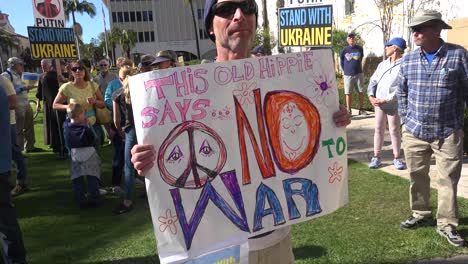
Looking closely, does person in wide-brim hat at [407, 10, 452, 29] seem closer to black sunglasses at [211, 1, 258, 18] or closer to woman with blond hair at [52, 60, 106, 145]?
black sunglasses at [211, 1, 258, 18]

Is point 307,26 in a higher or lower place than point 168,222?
higher

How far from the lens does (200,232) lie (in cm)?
177

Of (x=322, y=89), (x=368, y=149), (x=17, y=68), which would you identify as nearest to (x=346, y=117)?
(x=322, y=89)

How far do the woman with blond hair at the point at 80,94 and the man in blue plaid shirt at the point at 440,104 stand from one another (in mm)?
4328

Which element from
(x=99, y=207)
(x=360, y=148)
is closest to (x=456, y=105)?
(x=360, y=148)

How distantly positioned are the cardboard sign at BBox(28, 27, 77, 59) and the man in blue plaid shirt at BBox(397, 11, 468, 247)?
5.86 meters

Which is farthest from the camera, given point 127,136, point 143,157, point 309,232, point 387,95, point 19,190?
point 19,190

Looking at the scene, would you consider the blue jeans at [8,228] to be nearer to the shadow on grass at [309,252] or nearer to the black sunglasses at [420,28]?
the shadow on grass at [309,252]

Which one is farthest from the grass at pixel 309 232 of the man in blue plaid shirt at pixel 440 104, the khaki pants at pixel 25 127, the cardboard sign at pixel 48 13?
the cardboard sign at pixel 48 13

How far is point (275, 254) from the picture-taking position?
1.95 meters

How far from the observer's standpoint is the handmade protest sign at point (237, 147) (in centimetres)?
172

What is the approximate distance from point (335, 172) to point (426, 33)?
92.6 inches

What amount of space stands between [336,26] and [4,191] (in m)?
20.1

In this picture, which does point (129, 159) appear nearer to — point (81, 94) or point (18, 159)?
point (81, 94)
